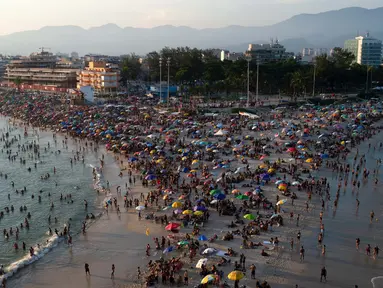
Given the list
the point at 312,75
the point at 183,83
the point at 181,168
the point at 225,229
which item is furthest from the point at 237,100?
the point at 225,229

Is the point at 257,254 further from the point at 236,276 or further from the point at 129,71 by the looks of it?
the point at 129,71

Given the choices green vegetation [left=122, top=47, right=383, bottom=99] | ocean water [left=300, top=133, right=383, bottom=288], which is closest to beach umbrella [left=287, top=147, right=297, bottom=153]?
ocean water [left=300, top=133, right=383, bottom=288]

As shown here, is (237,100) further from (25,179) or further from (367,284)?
(367,284)

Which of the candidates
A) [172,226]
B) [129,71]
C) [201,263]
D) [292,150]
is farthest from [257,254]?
[129,71]

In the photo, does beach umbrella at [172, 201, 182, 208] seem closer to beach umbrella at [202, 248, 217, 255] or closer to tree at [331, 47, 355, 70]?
beach umbrella at [202, 248, 217, 255]

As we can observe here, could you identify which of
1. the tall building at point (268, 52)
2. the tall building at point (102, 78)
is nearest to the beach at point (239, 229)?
the tall building at point (102, 78)

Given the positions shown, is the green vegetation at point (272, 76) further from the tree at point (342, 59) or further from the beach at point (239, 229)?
the beach at point (239, 229)
